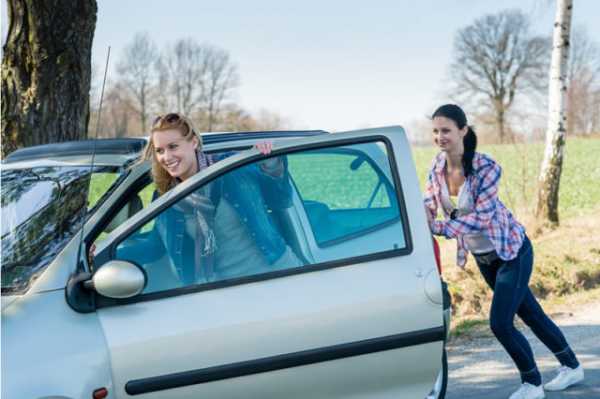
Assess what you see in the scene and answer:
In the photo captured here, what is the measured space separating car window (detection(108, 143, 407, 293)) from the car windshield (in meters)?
0.35

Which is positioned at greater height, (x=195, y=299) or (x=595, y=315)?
(x=195, y=299)

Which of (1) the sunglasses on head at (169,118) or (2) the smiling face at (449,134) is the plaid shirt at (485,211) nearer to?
(2) the smiling face at (449,134)

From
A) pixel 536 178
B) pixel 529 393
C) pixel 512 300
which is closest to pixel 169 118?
pixel 512 300

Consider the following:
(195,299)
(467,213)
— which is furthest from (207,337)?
(467,213)

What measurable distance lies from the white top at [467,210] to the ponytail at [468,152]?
4.0 inches

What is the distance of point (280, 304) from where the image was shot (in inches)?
125

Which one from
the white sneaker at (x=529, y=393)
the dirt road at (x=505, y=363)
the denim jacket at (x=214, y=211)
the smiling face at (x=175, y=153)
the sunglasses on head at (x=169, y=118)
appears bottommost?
the dirt road at (x=505, y=363)

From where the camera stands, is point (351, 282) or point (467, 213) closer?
point (351, 282)

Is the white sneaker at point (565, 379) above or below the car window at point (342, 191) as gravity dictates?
below

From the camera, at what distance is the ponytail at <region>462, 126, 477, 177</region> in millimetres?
4410

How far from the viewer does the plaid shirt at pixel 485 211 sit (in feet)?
14.3

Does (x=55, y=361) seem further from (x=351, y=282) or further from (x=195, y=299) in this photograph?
(x=351, y=282)

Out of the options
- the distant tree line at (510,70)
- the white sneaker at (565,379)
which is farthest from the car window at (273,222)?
the distant tree line at (510,70)

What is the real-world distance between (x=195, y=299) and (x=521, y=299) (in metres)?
2.29
